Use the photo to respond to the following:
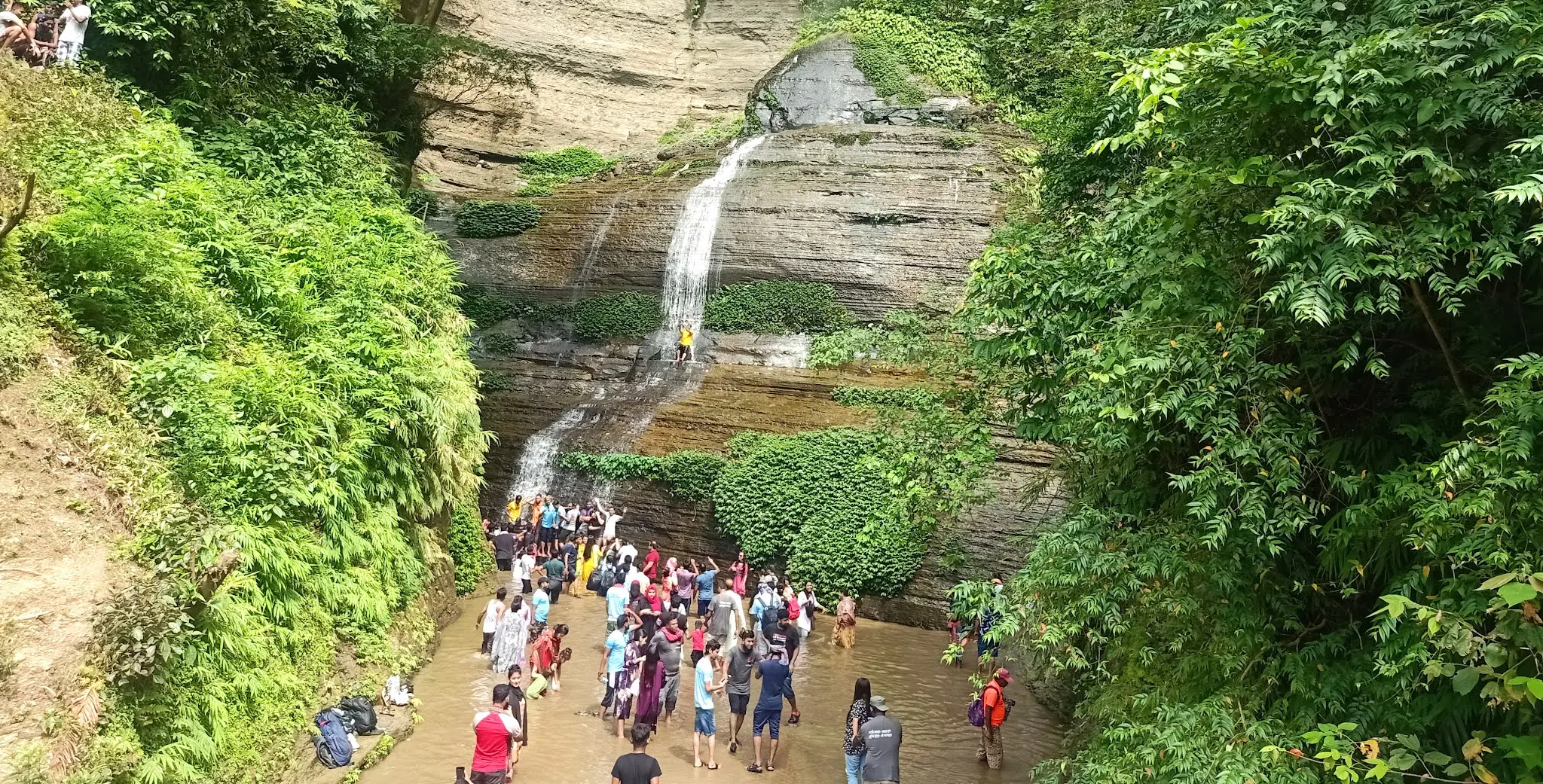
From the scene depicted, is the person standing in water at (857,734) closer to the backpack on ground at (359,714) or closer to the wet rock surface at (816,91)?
the backpack on ground at (359,714)

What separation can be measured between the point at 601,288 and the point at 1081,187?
1734 cm

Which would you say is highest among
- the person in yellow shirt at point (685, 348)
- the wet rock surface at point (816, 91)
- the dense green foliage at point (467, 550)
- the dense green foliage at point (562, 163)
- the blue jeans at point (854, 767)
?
the wet rock surface at point (816, 91)

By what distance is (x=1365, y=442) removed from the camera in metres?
6.62

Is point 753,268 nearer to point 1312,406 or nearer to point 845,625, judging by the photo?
point 845,625

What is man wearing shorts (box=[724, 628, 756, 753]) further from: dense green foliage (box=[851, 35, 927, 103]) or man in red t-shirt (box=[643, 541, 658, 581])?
dense green foliage (box=[851, 35, 927, 103])

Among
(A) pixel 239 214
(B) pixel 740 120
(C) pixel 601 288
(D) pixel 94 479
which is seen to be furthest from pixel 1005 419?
(B) pixel 740 120

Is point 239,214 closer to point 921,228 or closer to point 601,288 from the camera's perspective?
point 601,288

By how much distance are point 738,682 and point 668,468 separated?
9.98m

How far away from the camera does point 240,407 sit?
31.3 feet

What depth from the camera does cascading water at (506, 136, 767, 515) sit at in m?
21.8

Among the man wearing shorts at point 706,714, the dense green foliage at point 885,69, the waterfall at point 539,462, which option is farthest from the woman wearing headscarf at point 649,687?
the dense green foliage at point 885,69

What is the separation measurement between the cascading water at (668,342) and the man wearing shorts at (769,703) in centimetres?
1123

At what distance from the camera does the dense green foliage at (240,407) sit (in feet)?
24.1

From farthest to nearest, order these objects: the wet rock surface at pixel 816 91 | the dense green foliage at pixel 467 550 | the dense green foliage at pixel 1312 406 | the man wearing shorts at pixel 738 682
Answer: the wet rock surface at pixel 816 91, the dense green foliage at pixel 467 550, the man wearing shorts at pixel 738 682, the dense green foliage at pixel 1312 406
